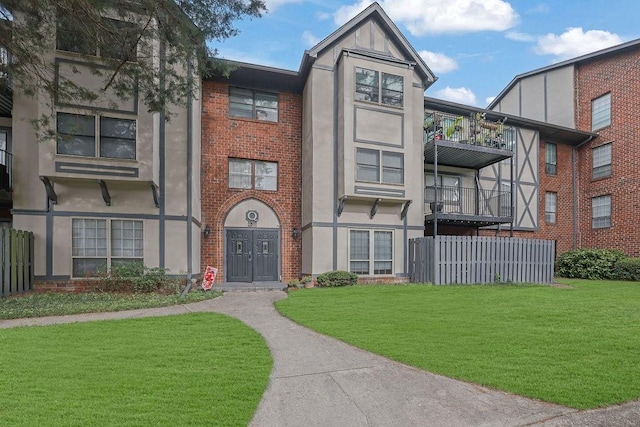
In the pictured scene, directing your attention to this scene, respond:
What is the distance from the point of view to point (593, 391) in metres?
3.66

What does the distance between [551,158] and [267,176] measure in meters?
16.0

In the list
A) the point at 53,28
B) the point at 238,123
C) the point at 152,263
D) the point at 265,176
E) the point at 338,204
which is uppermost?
the point at 53,28

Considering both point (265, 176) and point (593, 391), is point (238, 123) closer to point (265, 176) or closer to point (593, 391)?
point (265, 176)

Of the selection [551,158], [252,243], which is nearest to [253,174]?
[252,243]

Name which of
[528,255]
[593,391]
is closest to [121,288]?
[593,391]

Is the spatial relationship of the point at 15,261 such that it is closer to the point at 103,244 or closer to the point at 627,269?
the point at 103,244

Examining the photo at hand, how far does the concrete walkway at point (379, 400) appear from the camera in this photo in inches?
127

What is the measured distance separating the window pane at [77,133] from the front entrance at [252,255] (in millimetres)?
5264

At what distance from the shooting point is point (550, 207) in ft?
62.1

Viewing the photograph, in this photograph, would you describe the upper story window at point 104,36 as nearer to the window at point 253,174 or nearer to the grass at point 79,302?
the window at point 253,174

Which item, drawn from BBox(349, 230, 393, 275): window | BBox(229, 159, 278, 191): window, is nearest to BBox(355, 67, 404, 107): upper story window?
BBox(229, 159, 278, 191): window

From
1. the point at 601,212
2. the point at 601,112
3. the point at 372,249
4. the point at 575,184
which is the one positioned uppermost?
the point at 601,112

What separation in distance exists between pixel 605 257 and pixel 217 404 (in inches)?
761

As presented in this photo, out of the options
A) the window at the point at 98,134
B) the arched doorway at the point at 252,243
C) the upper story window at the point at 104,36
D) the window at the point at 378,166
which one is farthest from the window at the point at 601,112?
the window at the point at 98,134
